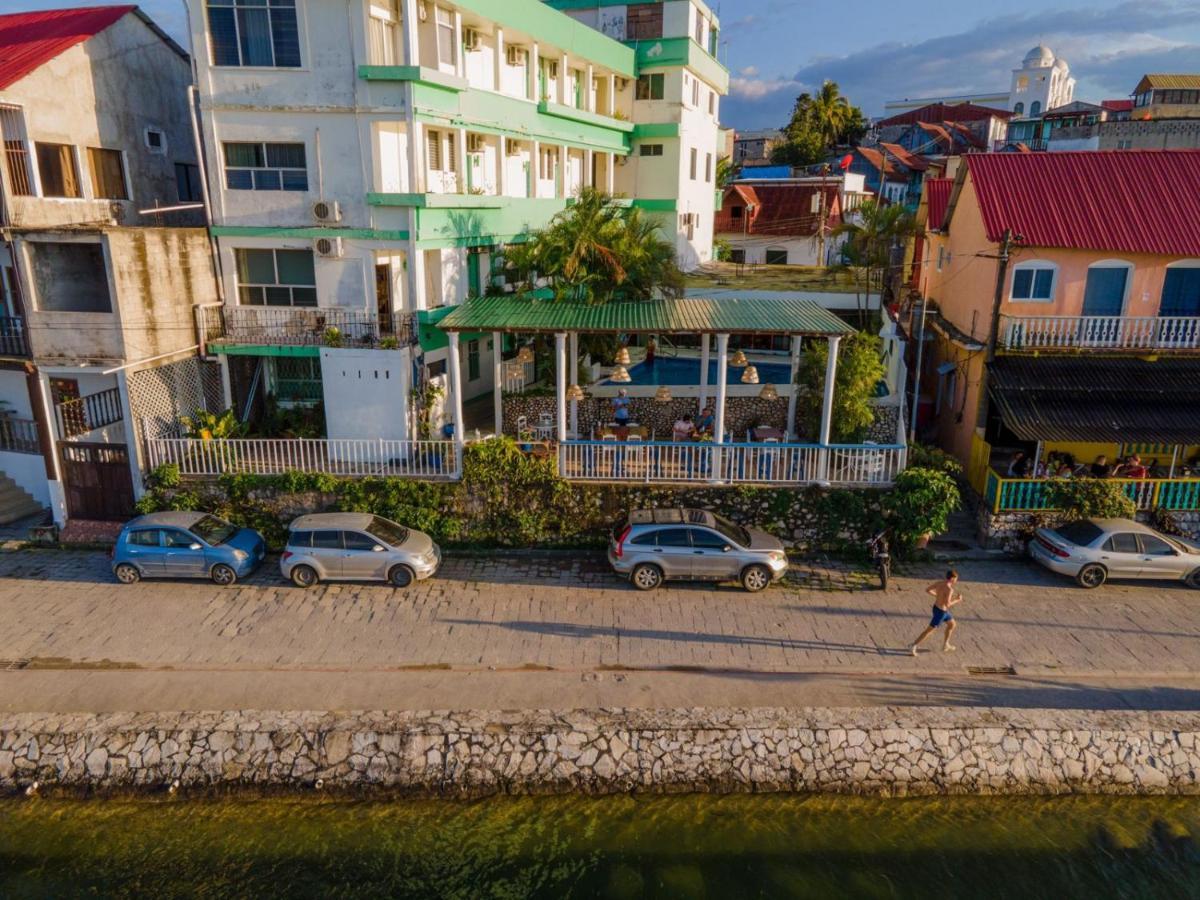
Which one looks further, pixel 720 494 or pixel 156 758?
pixel 720 494

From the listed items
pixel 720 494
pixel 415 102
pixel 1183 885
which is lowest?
pixel 1183 885

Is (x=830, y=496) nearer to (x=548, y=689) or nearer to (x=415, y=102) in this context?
(x=548, y=689)

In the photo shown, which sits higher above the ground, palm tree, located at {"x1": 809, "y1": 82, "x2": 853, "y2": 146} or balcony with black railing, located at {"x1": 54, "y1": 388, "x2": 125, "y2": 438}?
palm tree, located at {"x1": 809, "y1": 82, "x2": 853, "y2": 146}

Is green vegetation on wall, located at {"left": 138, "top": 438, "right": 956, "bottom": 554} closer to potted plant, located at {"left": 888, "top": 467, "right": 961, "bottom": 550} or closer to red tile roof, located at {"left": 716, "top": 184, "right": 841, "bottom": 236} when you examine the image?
potted plant, located at {"left": 888, "top": 467, "right": 961, "bottom": 550}

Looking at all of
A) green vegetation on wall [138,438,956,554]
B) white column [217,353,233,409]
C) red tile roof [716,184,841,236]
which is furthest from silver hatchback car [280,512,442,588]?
red tile roof [716,184,841,236]

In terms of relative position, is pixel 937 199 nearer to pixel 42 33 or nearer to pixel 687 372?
pixel 687 372

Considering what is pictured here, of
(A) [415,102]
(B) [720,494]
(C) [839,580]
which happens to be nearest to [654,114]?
(A) [415,102]

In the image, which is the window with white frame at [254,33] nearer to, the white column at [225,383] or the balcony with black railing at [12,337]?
the white column at [225,383]
